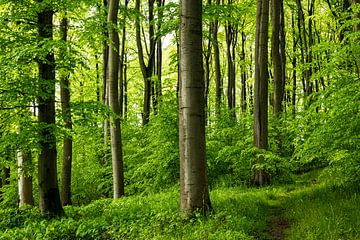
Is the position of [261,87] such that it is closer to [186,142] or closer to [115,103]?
[115,103]

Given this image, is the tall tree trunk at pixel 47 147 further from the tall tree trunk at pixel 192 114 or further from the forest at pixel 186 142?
the tall tree trunk at pixel 192 114

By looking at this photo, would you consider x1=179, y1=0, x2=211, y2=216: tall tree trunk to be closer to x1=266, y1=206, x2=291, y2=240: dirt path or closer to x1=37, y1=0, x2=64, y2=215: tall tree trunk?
x1=266, y1=206, x2=291, y2=240: dirt path

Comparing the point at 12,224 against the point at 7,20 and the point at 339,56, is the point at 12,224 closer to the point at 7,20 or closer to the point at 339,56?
the point at 7,20

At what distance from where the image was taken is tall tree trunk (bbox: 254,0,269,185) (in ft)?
36.1

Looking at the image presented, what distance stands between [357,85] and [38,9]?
7.19 meters

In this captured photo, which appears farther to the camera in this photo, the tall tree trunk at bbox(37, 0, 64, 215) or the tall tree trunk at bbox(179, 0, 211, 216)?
the tall tree trunk at bbox(37, 0, 64, 215)

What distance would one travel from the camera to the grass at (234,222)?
5.48 meters

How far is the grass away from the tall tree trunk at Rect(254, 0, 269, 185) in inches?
101

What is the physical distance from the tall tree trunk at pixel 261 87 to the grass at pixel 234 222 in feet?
8.38

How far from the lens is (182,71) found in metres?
6.60

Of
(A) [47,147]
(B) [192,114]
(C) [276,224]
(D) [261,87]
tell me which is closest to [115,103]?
(A) [47,147]

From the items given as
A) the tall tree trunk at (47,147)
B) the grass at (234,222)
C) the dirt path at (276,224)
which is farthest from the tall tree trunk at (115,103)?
the dirt path at (276,224)

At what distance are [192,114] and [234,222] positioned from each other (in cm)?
206

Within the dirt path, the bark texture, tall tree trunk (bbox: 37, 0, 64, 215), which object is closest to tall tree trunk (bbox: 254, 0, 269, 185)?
the bark texture
